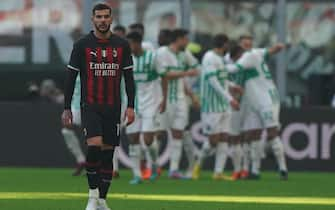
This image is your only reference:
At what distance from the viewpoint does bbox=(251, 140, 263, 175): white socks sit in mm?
21016

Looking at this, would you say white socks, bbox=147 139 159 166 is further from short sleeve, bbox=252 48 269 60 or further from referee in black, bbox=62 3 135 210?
referee in black, bbox=62 3 135 210

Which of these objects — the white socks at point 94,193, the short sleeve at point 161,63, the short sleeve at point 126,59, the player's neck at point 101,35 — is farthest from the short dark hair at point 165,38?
the white socks at point 94,193

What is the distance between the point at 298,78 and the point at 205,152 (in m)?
5.91

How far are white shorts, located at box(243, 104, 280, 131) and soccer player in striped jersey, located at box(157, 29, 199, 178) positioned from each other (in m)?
1.10

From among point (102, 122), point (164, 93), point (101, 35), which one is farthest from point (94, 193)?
point (164, 93)

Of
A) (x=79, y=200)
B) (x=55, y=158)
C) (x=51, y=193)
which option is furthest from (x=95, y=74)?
(x=55, y=158)

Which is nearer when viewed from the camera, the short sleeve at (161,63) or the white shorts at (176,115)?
the short sleeve at (161,63)

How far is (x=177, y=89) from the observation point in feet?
68.3

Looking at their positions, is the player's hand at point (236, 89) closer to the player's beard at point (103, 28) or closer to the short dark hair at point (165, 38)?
the short dark hair at point (165, 38)

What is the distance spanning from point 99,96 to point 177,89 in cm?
720

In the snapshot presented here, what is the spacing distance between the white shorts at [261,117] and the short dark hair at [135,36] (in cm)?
280

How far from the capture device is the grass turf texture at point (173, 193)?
1459 cm

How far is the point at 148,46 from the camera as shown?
20062mm

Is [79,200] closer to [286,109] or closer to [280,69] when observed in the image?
[286,109]
